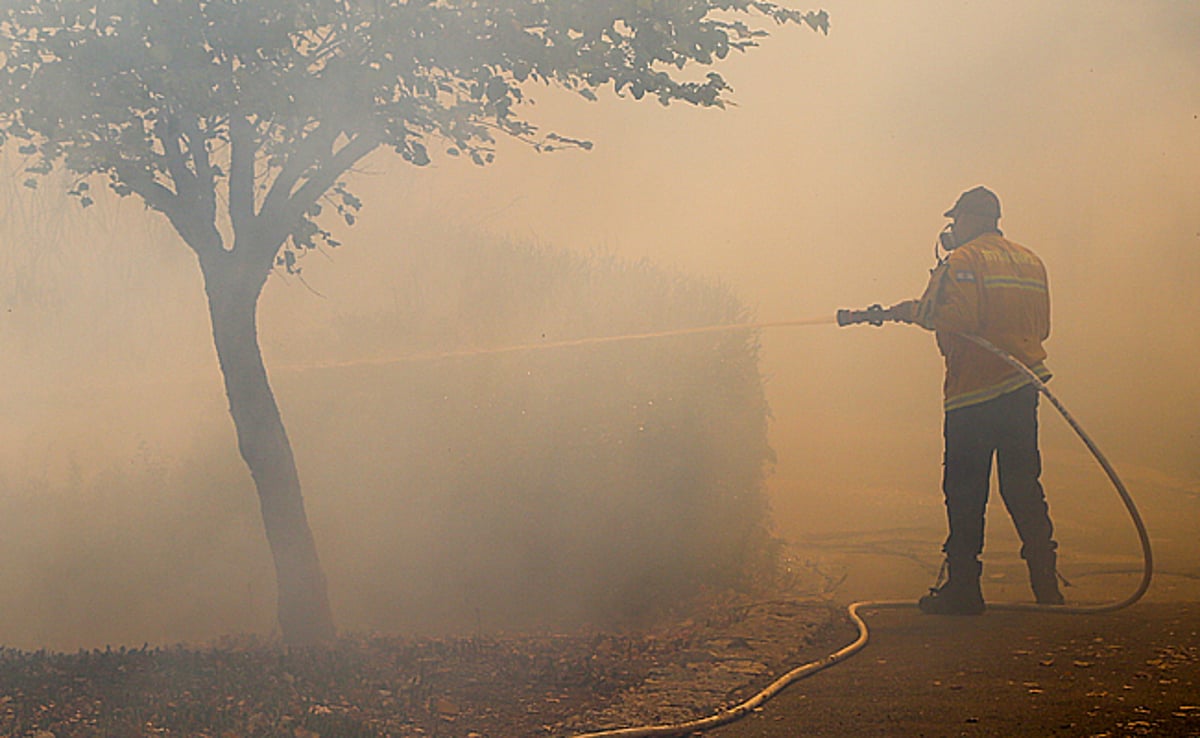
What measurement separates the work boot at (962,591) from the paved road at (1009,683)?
33 cm

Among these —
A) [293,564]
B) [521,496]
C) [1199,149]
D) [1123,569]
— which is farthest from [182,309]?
[1199,149]

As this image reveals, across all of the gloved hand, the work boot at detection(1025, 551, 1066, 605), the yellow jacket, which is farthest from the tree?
the work boot at detection(1025, 551, 1066, 605)

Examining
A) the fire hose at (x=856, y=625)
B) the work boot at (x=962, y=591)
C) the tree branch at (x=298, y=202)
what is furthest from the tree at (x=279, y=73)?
the work boot at (x=962, y=591)

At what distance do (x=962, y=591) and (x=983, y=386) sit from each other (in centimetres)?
119

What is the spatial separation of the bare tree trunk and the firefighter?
3703 millimetres

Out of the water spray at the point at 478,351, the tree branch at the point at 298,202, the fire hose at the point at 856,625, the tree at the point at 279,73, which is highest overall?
the tree at the point at 279,73

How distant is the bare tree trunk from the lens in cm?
703

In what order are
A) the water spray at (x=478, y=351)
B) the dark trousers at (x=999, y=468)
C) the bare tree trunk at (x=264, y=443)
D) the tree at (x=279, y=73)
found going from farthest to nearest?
the water spray at (x=478, y=351) → the bare tree trunk at (x=264, y=443) → the dark trousers at (x=999, y=468) → the tree at (x=279, y=73)

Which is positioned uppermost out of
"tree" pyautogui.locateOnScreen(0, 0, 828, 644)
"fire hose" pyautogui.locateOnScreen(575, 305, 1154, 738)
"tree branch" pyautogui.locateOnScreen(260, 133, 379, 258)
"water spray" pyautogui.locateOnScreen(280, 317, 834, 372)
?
"tree" pyautogui.locateOnScreen(0, 0, 828, 644)

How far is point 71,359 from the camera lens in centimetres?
1228

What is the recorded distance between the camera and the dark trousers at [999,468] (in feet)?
22.3

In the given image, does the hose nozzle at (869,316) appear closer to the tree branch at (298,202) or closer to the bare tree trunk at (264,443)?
the tree branch at (298,202)

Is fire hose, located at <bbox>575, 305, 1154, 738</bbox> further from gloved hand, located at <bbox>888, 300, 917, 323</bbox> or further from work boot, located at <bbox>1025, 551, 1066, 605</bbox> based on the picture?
work boot, located at <bbox>1025, 551, 1066, 605</bbox>

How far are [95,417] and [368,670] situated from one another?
6.99 m
